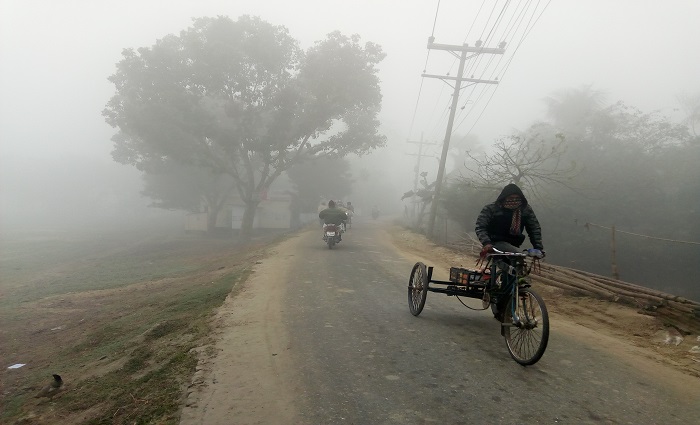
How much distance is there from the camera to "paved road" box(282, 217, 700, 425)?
375cm

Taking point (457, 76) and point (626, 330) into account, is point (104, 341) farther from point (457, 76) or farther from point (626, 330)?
point (457, 76)

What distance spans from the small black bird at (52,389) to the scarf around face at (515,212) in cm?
640

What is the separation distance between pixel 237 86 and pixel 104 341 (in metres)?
21.8

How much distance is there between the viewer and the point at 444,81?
76.3ft

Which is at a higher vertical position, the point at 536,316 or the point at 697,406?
the point at 536,316

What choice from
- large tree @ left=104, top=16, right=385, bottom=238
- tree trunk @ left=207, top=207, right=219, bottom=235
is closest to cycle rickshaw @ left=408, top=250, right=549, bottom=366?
large tree @ left=104, top=16, right=385, bottom=238

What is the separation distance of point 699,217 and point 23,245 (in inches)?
1611

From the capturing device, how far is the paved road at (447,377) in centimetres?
375

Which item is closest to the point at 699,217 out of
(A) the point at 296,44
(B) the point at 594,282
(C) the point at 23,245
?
(B) the point at 594,282

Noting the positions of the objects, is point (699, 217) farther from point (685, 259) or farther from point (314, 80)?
point (314, 80)

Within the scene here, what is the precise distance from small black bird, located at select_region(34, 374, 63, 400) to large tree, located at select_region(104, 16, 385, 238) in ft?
72.3

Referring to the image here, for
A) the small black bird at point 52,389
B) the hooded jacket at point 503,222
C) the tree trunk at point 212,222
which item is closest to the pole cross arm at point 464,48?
the hooded jacket at point 503,222

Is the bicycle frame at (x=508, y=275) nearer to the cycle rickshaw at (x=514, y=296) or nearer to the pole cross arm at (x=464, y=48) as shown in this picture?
the cycle rickshaw at (x=514, y=296)

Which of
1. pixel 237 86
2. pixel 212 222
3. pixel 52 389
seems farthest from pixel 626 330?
pixel 212 222
